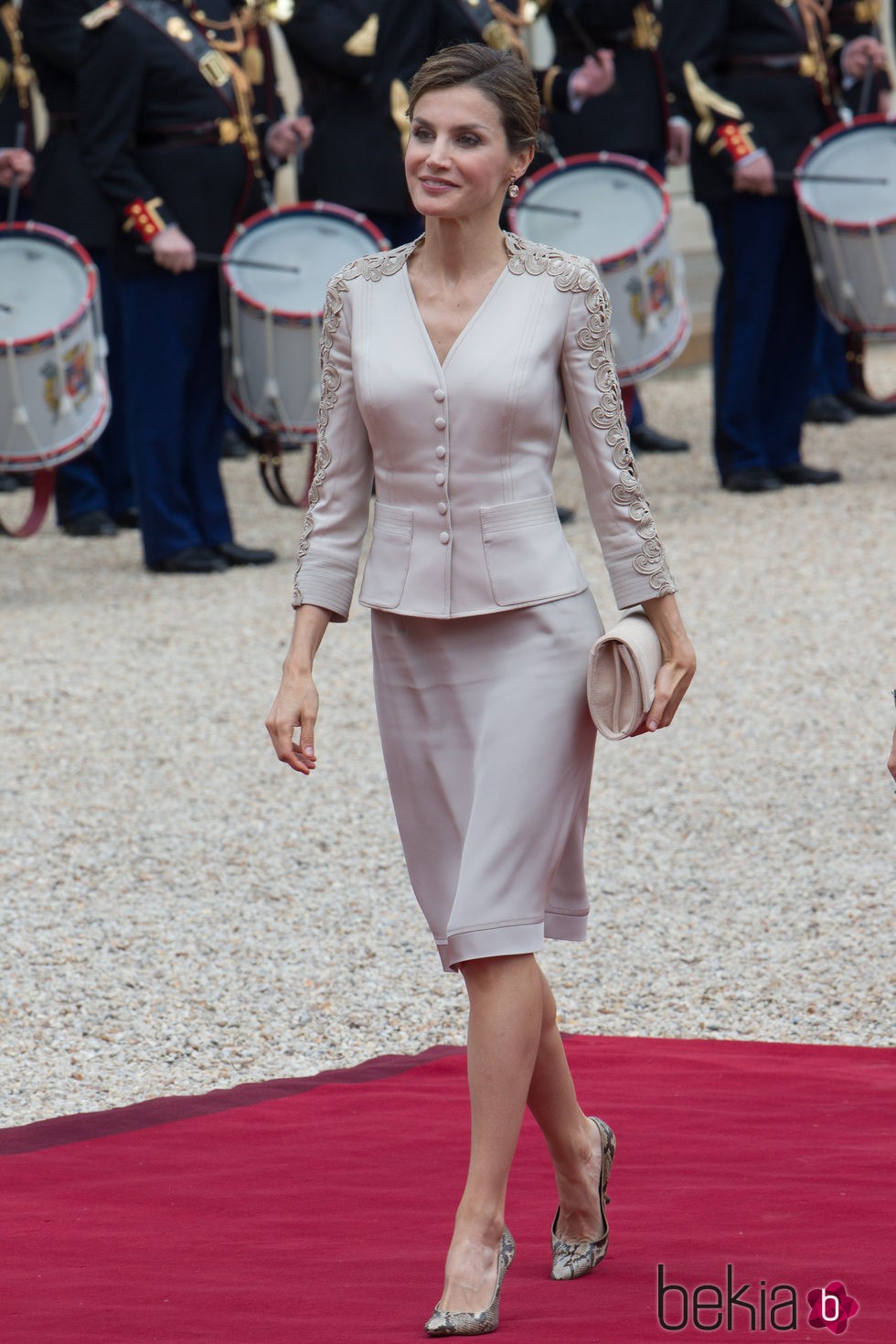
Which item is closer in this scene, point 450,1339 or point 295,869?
point 450,1339

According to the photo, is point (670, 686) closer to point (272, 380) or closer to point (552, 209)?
point (272, 380)

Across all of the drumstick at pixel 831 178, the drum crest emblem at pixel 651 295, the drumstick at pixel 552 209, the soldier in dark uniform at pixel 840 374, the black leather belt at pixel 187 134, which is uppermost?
the black leather belt at pixel 187 134

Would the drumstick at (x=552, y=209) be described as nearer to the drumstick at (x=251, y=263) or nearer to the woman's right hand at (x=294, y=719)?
the drumstick at (x=251, y=263)

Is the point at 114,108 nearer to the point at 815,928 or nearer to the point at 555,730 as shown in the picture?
the point at 815,928

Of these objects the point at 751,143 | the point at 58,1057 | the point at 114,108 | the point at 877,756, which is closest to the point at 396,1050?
the point at 58,1057

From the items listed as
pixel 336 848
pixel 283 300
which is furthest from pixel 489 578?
pixel 283 300

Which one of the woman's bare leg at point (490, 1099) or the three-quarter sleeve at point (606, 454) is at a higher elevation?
the three-quarter sleeve at point (606, 454)

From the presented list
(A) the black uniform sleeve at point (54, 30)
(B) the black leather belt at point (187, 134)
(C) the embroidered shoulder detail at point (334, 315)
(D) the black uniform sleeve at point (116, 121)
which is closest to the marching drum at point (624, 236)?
(B) the black leather belt at point (187, 134)

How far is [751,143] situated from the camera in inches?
328

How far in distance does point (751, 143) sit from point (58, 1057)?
5378 mm

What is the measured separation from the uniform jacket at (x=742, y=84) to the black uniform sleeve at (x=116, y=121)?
2051mm

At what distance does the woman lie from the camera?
8.68 feet

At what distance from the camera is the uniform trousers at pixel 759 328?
8602 mm

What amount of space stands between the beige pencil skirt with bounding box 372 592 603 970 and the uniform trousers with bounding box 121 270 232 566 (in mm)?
4954
